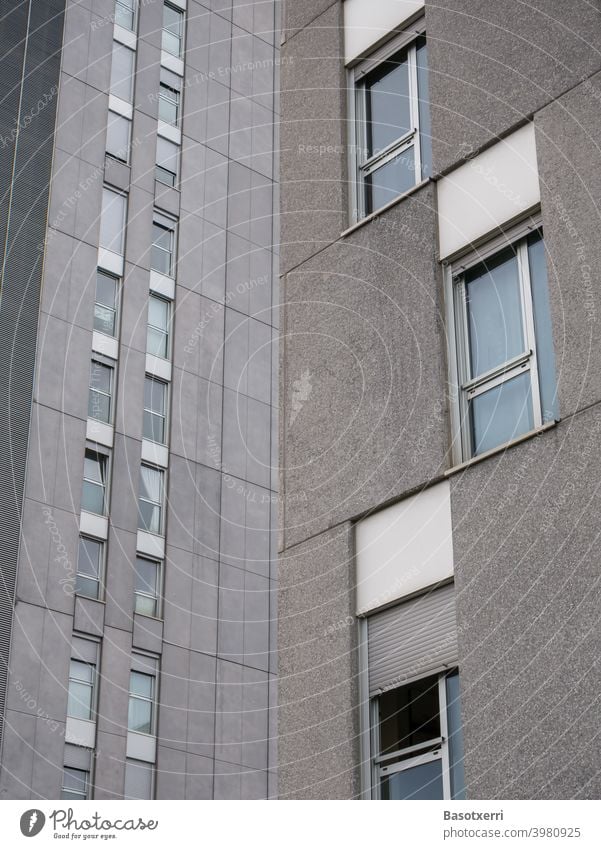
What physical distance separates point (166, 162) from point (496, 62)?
41.0 m

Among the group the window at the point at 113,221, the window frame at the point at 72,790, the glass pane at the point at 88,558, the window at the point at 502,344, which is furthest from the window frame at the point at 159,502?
the window at the point at 502,344

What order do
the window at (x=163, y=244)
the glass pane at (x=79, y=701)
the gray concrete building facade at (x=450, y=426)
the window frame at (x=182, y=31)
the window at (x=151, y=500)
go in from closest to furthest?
the gray concrete building facade at (x=450, y=426), the glass pane at (x=79, y=701), the window at (x=151, y=500), the window at (x=163, y=244), the window frame at (x=182, y=31)

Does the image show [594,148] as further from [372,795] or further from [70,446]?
[70,446]

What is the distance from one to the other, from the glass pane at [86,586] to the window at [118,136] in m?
15.3

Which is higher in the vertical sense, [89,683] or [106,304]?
[106,304]

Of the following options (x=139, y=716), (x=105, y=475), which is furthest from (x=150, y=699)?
(x=105, y=475)

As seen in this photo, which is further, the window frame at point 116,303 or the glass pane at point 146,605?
the window frame at point 116,303

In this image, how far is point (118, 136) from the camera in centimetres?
4900

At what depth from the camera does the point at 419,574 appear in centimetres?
959

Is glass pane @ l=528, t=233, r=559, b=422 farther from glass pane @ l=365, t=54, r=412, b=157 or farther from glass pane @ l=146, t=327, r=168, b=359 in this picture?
glass pane @ l=146, t=327, r=168, b=359

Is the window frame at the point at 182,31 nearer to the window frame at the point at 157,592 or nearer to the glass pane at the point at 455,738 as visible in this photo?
the window frame at the point at 157,592

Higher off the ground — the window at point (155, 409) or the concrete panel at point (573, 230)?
the window at point (155, 409)

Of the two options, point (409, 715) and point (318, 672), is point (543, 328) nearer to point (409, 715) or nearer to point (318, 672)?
point (409, 715)

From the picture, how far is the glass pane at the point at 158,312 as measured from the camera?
48.1m
